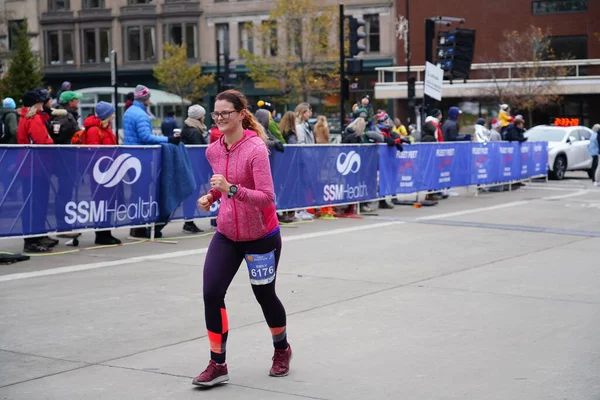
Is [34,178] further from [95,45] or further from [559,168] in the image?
[95,45]

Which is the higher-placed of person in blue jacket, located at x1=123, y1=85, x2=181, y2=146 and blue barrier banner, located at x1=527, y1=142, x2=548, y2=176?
person in blue jacket, located at x1=123, y1=85, x2=181, y2=146

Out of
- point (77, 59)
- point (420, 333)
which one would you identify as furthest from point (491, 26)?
point (420, 333)

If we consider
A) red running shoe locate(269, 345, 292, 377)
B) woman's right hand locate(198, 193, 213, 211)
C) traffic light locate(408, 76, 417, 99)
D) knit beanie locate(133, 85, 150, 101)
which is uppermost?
traffic light locate(408, 76, 417, 99)

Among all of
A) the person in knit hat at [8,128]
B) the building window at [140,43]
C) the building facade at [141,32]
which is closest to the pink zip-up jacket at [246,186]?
the person in knit hat at [8,128]

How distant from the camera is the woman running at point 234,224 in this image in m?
5.93

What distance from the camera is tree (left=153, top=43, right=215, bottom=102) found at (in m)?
59.4

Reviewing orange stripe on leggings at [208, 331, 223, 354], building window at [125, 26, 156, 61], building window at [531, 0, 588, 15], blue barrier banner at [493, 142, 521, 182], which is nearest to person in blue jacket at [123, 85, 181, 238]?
orange stripe on leggings at [208, 331, 223, 354]

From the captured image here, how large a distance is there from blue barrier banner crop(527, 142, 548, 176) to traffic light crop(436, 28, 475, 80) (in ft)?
11.7

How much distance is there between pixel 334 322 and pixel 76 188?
17.6 feet

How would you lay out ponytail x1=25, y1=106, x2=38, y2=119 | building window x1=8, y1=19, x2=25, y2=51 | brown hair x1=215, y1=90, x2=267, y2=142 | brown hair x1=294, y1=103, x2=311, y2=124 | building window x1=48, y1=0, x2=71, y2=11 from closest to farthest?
1. brown hair x1=215, y1=90, x2=267, y2=142
2. ponytail x1=25, y1=106, x2=38, y2=119
3. brown hair x1=294, y1=103, x2=311, y2=124
4. building window x1=8, y1=19, x2=25, y2=51
5. building window x1=48, y1=0, x2=71, y2=11

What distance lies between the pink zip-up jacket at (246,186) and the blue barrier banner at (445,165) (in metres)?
14.5

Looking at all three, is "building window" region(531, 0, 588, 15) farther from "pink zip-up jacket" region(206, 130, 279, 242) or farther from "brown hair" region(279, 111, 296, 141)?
"pink zip-up jacket" region(206, 130, 279, 242)

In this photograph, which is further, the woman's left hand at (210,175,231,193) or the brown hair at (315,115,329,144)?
A: the brown hair at (315,115,329,144)

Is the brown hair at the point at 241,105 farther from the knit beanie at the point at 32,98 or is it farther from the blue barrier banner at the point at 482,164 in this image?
the blue barrier banner at the point at 482,164
